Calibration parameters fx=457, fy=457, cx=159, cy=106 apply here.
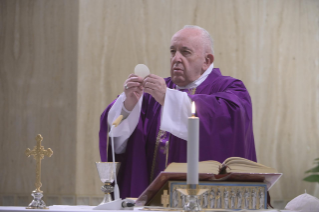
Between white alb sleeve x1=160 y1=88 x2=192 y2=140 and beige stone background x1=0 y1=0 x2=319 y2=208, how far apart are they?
2434mm

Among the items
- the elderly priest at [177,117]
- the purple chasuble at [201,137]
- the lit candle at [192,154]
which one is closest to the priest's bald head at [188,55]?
the elderly priest at [177,117]

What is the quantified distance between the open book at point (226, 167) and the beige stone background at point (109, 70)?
339 centimetres

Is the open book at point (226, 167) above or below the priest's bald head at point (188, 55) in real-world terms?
below

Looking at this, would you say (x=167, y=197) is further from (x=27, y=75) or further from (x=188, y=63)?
(x=27, y=75)

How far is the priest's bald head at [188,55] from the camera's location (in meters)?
3.57

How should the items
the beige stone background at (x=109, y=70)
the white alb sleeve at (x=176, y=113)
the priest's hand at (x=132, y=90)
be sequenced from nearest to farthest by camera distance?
the white alb sleeve at (x=176, y=113) → the priest's hand at (x=132, y=90) → the beige stone background at (x=109, y=70)

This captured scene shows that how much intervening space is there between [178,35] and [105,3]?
2.05 m

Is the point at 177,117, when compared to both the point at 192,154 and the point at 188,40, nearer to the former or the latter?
the point at 188,40

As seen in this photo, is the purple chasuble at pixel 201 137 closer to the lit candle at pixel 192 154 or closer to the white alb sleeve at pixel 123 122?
the white alb sleeve at pixel 123 122

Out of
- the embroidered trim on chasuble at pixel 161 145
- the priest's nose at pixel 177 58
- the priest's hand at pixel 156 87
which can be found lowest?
the embroidered trim on chasuble at pixel 161 145

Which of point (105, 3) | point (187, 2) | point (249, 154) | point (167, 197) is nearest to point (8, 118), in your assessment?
point (105, 3)

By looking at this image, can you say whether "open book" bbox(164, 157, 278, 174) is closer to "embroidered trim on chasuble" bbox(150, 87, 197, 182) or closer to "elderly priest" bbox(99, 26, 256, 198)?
"elderly priest" bbox(99, 26, 256, 198)

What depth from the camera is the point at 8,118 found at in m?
5.32

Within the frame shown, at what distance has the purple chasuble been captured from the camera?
9.87 ft
